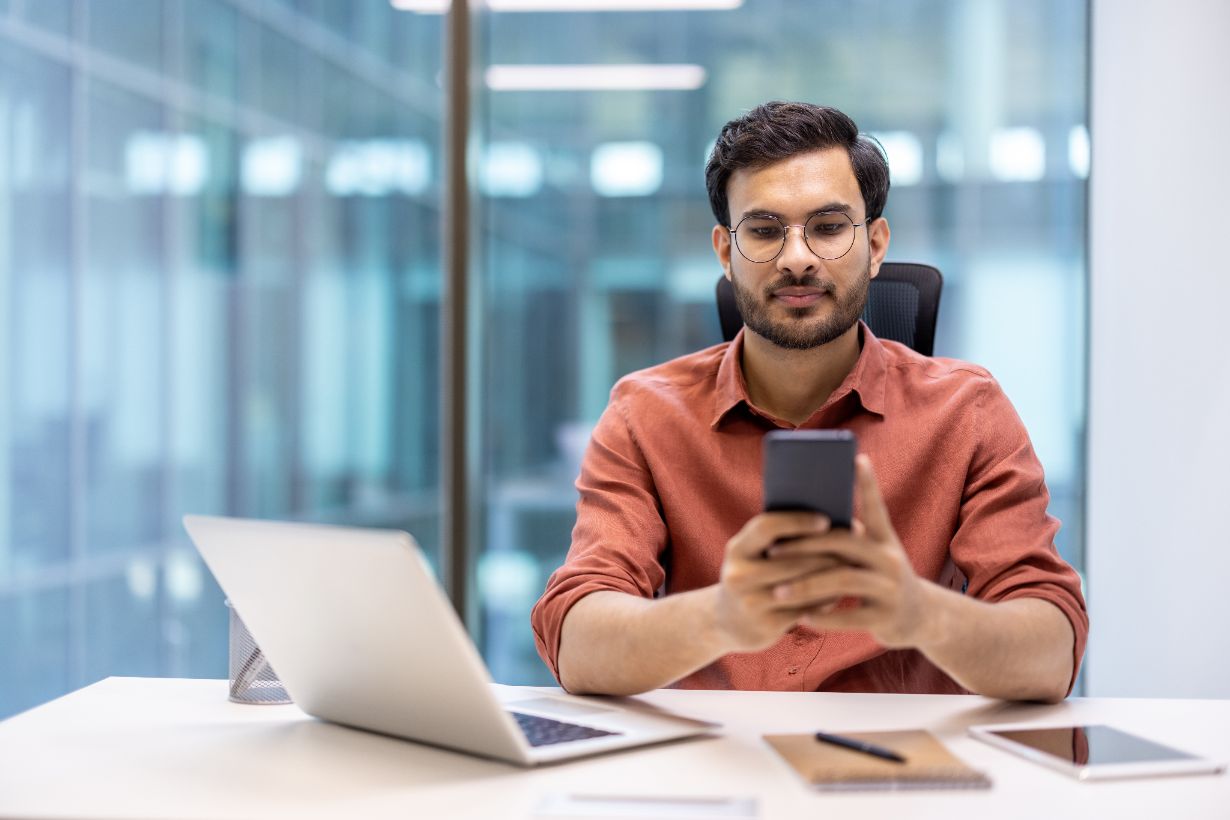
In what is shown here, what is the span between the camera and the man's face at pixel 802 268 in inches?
65.8

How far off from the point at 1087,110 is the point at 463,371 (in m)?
1.84

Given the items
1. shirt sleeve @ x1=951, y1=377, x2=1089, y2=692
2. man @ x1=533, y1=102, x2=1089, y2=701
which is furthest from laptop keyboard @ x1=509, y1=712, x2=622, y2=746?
shirt sleeve @ x1=951, y1=377, x2=1089, y2=692

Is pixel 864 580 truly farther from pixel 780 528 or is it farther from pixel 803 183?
pixel 803 183

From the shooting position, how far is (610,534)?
1.58m

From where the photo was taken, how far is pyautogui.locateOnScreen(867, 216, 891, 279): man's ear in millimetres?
1820

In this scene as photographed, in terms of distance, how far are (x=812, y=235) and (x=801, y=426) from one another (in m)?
0.28

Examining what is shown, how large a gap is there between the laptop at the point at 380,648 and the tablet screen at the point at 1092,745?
31 centimetres

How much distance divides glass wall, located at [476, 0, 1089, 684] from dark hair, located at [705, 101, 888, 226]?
1318 mm

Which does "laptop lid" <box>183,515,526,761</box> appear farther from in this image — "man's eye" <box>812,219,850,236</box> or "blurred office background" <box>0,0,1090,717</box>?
"blurred office background" <box>0,0,1090,717</box>

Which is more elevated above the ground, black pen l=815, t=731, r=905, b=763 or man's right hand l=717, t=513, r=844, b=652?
man's right hand l=717, t=513, r=844, b=652

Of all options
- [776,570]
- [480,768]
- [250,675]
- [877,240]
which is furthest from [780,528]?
[877,240]

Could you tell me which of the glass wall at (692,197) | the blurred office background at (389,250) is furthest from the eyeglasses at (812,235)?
the blurred office background at (389,250)

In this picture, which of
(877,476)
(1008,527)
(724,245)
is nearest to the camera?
(1008,527)

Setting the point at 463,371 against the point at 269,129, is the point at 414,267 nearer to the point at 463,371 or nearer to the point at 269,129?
the point at 463,371
